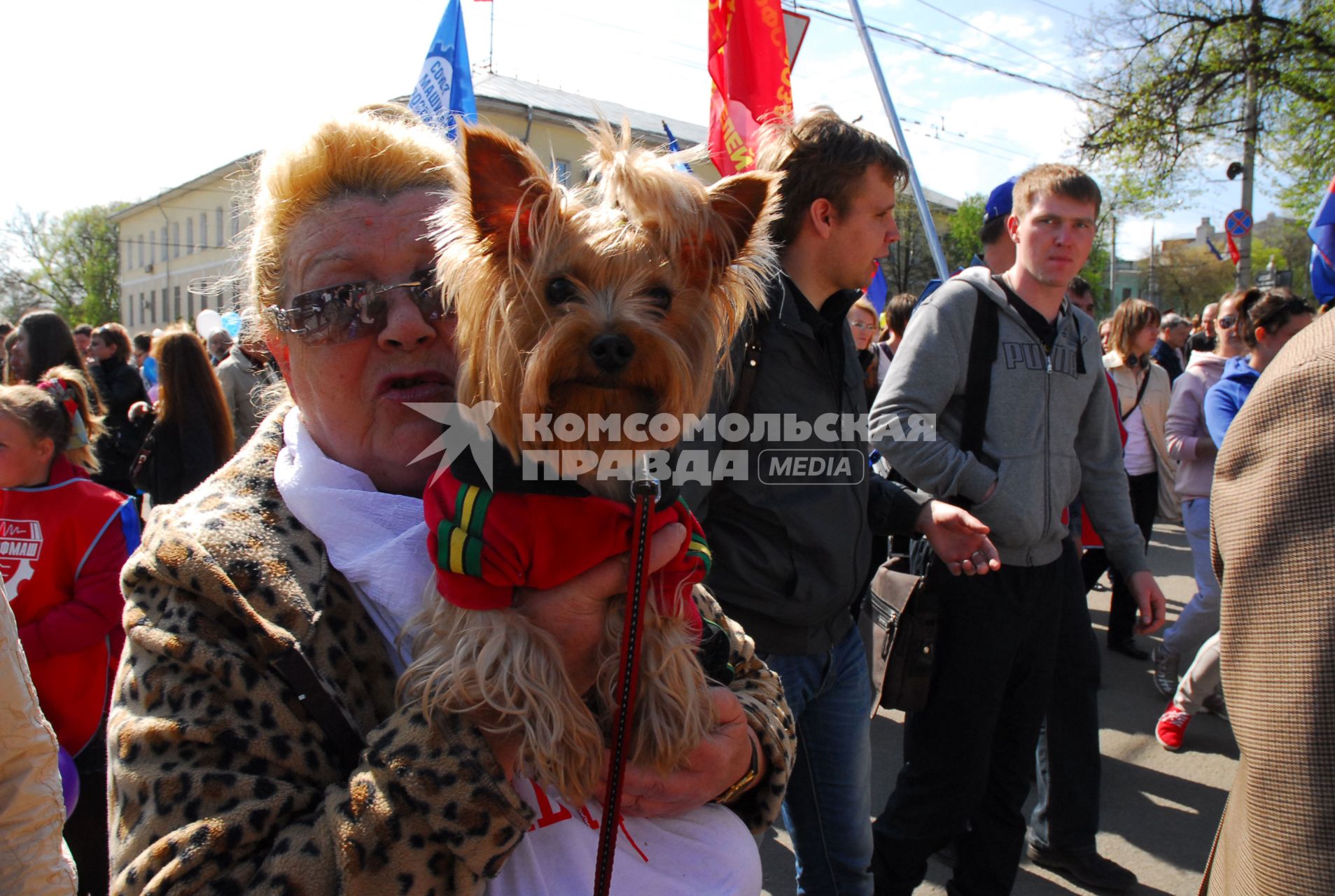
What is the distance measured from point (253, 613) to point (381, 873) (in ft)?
1.26

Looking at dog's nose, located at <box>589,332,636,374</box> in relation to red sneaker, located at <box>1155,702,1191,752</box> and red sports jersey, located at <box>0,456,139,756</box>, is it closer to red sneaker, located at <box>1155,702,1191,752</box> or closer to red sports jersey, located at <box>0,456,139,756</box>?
red sports jersey, located at <box>0,456,139,756</box>

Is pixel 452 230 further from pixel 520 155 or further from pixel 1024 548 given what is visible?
pixel 1024 548

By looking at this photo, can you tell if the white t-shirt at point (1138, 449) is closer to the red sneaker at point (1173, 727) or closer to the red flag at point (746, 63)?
the red sneaker at point (1173, 727)

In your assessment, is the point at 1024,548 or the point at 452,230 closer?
the point at 452,230

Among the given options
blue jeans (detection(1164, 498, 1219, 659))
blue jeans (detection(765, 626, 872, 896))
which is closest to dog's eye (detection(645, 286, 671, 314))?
blue jeans (detection(765, 626, 872, 896))

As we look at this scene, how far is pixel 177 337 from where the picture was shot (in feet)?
16.2

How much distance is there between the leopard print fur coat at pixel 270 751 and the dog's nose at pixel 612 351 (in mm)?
544

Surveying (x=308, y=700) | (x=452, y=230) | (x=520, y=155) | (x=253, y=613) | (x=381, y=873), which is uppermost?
(x=520, y=155)

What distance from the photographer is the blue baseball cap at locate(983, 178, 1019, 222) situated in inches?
174

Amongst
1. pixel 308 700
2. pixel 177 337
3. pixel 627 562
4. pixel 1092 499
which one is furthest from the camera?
pixel 177 337

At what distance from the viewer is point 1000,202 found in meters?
4.46

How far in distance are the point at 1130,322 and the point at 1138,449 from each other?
3.21ft

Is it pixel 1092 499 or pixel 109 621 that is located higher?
pixel 1092 499

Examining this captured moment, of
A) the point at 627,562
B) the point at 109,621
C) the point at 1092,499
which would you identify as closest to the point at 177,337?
the point at 109,621
